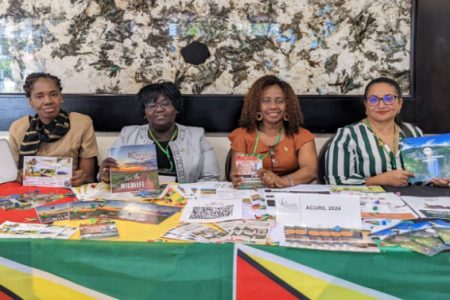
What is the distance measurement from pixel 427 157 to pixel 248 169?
2.79ft

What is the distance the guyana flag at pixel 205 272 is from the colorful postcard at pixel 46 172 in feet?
2.38

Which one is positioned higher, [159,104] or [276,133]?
[159,104]

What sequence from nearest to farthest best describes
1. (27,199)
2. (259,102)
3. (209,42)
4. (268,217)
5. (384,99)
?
(268,217) → (27,199) → (384,99) → (259,102) → (209,42)

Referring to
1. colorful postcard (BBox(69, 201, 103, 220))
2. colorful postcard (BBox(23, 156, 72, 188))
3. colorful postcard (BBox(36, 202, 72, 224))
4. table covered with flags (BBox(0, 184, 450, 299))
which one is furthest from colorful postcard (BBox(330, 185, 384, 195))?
colorful postcard (BBox(23, 156, 72, 188))

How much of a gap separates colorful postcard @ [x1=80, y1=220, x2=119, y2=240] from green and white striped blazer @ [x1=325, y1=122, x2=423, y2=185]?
1279 millimetres

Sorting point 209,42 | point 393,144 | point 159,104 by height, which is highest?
point 209,42

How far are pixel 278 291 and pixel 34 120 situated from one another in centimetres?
186

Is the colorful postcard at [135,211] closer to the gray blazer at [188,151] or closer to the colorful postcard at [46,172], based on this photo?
the colorful postcard at [46,172]

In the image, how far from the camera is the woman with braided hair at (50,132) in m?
2.52

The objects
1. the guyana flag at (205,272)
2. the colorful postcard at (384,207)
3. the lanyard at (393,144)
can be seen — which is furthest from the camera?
the lanyard at (393,144)

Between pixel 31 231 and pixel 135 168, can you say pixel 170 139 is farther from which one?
pixel 31 231

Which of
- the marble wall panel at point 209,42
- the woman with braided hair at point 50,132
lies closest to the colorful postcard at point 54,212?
the woman with braided hair at point 50,132

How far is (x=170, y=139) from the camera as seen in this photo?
2.61 metres

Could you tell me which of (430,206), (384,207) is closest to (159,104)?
(384,207)
